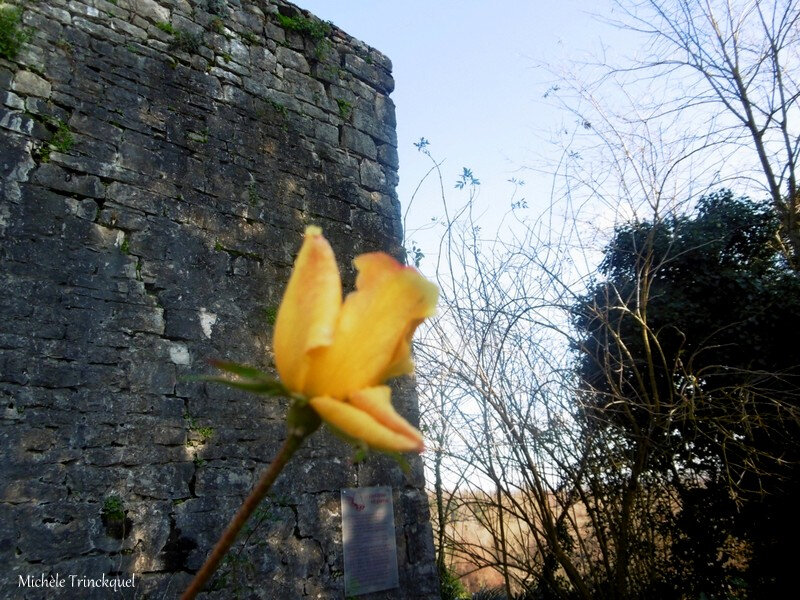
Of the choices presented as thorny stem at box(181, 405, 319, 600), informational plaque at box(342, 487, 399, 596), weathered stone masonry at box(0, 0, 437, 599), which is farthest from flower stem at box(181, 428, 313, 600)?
informational plaque at box(342, 487, 399, 596)

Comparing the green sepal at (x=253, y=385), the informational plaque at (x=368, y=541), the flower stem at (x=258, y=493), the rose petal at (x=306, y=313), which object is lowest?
the informational plaque at (x=368, y=541)

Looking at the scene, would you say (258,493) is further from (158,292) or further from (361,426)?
(158,292)

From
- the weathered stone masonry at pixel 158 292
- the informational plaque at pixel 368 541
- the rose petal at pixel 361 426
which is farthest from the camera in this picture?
the informational plaque at pixel 368 541

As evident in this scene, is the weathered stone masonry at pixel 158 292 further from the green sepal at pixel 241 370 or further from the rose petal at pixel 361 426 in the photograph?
the rose petal at pixel 361 426

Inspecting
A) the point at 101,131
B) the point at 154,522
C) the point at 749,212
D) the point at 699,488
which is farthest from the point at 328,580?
the point at 749,212

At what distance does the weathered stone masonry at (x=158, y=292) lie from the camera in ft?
8.55

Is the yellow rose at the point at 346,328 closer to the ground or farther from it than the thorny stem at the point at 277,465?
farther from it

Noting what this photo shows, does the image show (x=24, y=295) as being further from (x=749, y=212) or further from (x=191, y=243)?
(x=749, y=212)

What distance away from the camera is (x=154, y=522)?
2.71 metres

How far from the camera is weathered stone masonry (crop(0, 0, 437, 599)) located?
2605mm

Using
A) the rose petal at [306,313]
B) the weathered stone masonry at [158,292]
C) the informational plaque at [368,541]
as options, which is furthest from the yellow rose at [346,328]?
the informational plaque at [368,541]

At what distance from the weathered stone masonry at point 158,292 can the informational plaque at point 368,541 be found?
0.07 metres

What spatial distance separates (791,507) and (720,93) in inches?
173

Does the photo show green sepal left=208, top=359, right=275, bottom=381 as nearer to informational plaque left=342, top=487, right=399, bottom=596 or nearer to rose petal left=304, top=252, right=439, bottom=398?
rose petal left=304, top=252, right=439, bottom=398
